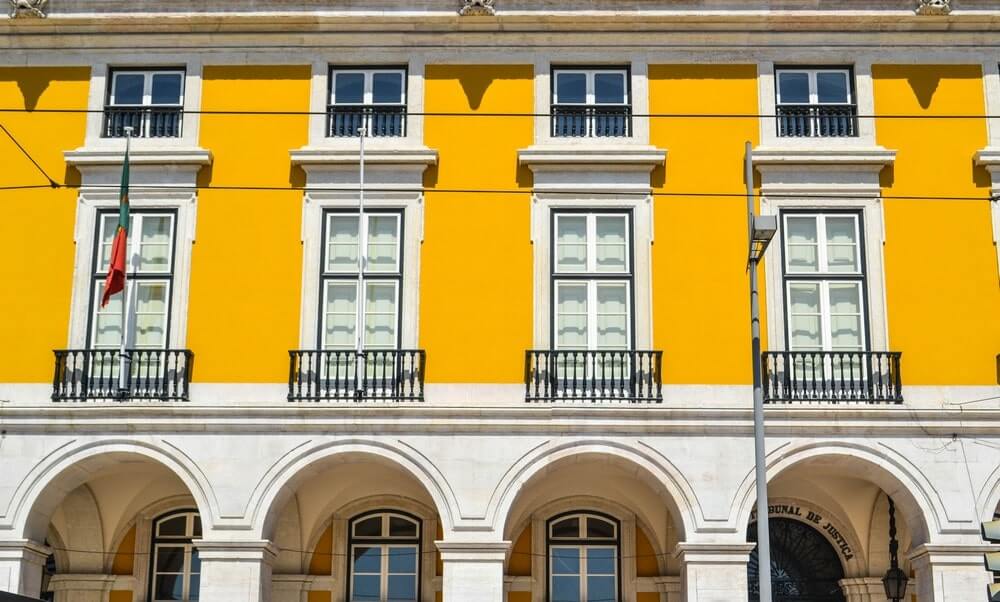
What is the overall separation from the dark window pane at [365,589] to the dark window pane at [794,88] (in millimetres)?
9937

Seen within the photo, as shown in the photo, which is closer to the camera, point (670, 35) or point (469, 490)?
point (469, 490)

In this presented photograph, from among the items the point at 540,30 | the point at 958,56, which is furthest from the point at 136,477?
the point at 958,56

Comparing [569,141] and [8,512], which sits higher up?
[569,141]

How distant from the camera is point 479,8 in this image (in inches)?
830

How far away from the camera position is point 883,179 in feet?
68.1

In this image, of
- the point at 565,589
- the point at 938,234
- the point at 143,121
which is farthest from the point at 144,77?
the point at 938,234

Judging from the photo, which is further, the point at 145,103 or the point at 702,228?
the point at 145,103

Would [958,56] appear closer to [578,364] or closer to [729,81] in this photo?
[729,81]

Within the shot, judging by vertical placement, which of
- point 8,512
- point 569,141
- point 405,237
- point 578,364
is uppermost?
point 569,141

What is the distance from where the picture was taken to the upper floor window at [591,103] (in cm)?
2120

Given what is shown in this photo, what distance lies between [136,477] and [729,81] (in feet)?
36.3

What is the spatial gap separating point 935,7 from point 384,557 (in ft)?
39.6

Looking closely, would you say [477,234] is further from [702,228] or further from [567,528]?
[567,528]

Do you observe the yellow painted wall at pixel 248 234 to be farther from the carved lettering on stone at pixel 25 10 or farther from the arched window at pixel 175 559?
the arched window at pixel 175 559
